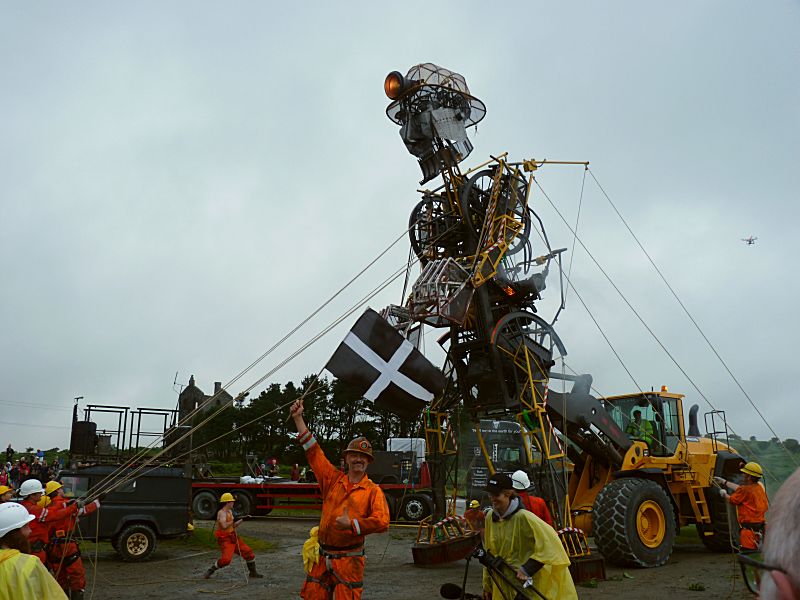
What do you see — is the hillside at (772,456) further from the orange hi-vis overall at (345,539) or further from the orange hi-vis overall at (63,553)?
the orange hi-vis overall at (63,553)

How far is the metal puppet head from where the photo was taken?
11.6m

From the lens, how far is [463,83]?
12.0 m

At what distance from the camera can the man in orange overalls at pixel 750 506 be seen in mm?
8805

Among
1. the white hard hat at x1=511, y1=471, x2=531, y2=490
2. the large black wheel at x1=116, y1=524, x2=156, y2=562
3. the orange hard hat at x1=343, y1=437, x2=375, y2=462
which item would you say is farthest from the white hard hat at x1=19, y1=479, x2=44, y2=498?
the white hard hat at x1=511, y1=471, x2=531, y2=490

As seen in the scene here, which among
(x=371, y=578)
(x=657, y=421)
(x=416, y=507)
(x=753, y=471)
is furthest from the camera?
(x=416, y=507)

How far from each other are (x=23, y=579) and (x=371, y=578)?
852 cm

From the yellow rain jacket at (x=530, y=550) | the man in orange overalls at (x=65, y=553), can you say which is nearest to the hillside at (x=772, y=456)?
the yellow rain jacket at (x=530, y=550)

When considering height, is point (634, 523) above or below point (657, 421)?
below

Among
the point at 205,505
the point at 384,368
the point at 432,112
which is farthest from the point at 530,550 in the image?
the point at 205,505

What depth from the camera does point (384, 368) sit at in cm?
882

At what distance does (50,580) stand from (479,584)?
801 centimetres

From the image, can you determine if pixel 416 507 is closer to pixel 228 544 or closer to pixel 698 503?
pixel 698 503

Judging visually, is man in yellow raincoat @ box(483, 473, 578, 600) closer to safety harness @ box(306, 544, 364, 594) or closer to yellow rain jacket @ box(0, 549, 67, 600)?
safety harness @ box(306, 544, 364, 594)

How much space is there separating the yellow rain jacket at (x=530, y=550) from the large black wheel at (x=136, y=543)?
33.2 feet
